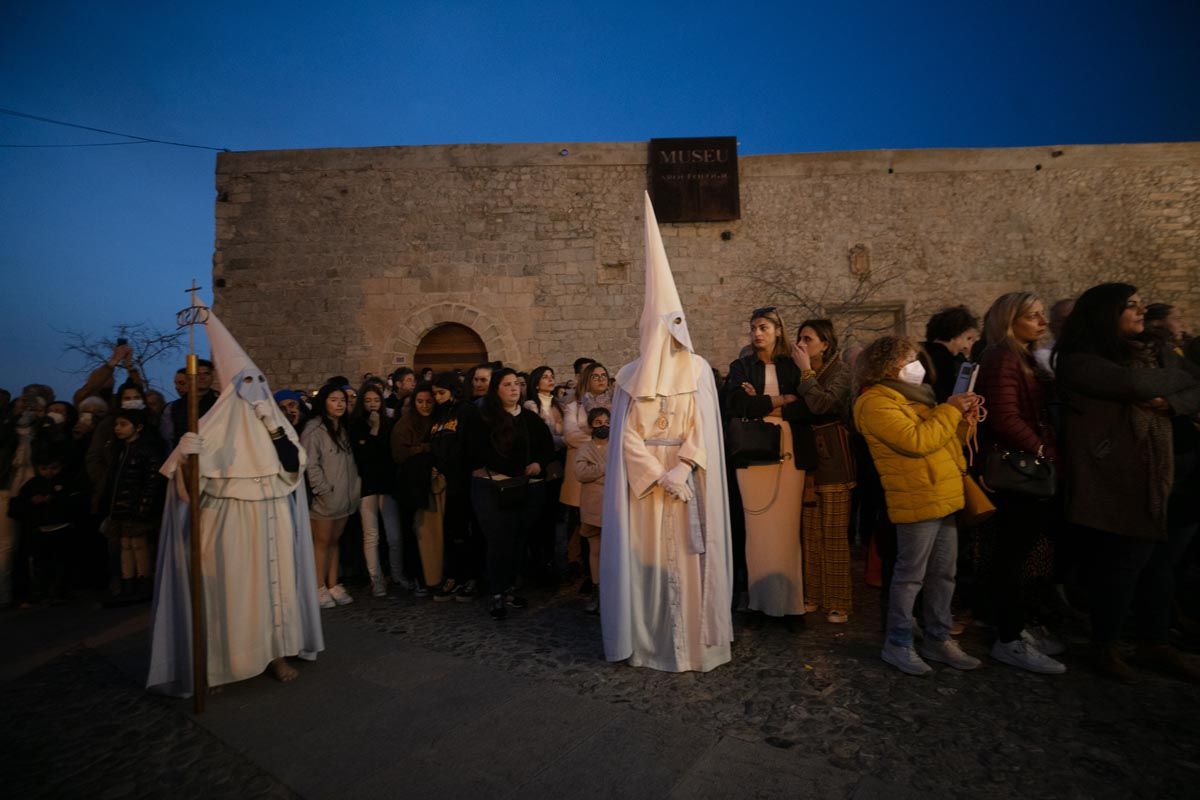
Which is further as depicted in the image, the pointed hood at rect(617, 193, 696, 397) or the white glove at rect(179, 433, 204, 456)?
the pointed hood at rect(617, 193, 696, 397)

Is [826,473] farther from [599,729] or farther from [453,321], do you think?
[453,321]

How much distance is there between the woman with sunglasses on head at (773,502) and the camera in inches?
151

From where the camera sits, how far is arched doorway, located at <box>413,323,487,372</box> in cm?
1167

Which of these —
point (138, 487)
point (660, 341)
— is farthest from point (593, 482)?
point (138, 487)

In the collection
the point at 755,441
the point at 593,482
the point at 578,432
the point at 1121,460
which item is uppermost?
the point at 578,432

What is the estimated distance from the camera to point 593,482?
4637 millimetres

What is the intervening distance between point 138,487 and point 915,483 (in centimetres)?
627

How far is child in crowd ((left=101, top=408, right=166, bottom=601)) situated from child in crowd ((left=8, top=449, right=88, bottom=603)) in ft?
1.65

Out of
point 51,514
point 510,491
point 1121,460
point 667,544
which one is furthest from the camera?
point 51,514

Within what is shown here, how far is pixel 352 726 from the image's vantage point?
2766 mm

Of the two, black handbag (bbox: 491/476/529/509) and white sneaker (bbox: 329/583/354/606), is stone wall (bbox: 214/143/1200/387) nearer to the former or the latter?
white sneaker (bbox: 329/583/354/606)

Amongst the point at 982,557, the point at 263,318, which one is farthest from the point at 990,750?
the point at 263,318

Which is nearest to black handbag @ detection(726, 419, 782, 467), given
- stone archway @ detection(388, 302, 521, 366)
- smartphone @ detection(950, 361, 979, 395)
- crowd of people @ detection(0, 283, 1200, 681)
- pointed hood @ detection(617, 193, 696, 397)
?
crowd of people @ detection(0, 283, 1200, 681)

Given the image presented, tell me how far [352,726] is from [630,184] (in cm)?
1096
